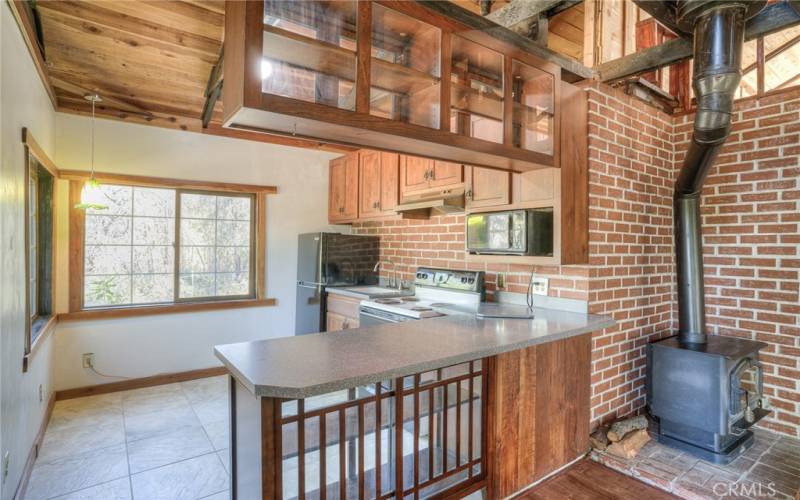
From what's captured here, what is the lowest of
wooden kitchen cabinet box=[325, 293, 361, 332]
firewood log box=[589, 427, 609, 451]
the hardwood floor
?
the hardwood floor

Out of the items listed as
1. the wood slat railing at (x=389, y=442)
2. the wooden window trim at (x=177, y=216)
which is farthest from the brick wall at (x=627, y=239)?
the wooden window trim at (x=177, y=216)

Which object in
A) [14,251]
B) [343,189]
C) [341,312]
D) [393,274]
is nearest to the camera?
[14,251]

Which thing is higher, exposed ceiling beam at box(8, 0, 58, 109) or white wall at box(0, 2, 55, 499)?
exposed ceiling beam at box(8, 0, 58, 109)

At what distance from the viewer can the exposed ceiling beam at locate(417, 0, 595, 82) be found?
172cm

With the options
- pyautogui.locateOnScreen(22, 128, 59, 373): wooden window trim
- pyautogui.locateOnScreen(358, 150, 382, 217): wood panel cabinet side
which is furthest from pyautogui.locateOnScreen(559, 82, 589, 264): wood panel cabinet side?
pyautogui.locateOnScreen(22, 128, 59, 373): wooden window trim

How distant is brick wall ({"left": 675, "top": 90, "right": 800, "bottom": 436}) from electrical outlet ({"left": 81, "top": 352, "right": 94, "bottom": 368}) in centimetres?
486

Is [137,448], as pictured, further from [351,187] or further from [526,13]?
[526,13]

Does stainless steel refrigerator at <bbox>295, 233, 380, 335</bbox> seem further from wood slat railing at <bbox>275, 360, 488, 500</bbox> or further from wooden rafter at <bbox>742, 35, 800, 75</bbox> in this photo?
wooden rafter at <bbox>742, 35, 800, 75</bbox>

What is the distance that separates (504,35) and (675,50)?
114cm

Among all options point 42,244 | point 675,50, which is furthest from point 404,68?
point 42,244

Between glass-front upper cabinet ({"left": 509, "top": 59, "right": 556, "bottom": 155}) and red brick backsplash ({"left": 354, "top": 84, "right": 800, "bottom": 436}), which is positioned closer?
glass-front upper cabinet ({"left": 509, "top": 59, "right": 556, "bottom": 155})

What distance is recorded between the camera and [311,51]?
1461 millimetres

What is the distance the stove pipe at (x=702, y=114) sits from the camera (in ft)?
6.36

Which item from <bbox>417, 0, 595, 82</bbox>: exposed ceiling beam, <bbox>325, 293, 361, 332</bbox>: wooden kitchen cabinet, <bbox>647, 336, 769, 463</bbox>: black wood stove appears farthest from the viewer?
<bbox>325, 293, 361, 332</bbox>: wooden kitchen cabinet
